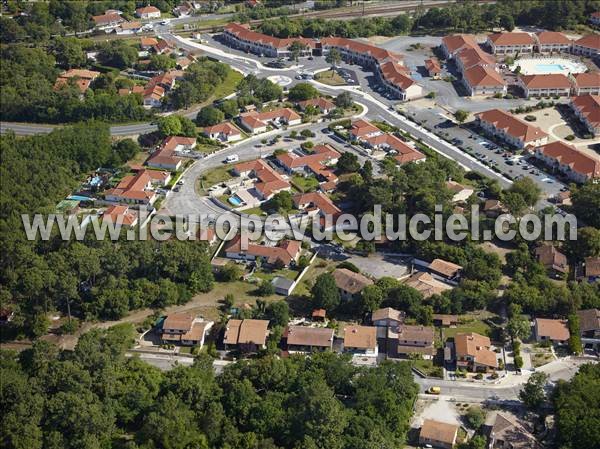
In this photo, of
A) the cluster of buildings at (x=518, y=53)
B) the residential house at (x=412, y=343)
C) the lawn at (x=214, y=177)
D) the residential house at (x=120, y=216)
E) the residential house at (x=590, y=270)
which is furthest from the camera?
the cluster of buildings at (x=518, y=53)

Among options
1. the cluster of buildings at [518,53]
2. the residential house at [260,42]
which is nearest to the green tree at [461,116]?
the cluster of buildings at [518,53]

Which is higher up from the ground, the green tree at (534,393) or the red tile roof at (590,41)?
the red tile roof at (590,41)

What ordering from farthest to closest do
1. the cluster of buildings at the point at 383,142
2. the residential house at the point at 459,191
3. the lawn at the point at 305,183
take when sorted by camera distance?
1. the cluster of buildings at the point at 383,142
2. the lawn at the point at 305,183
3. the residential house at the point at 459,191

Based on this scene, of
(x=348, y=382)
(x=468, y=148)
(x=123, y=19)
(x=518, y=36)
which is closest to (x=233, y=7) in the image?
(x=123, y=19)

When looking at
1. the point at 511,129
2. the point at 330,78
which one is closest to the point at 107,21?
the point at 330,78

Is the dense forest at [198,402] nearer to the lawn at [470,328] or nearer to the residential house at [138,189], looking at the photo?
the lawn at [470,328]

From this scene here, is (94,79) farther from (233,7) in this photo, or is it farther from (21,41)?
(233,7)

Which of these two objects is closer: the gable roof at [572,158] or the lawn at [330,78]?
the gable roof at [572,158]
